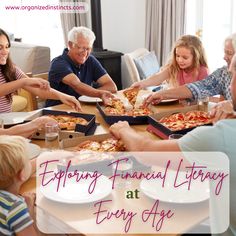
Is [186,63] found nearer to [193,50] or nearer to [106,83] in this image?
[193,50]

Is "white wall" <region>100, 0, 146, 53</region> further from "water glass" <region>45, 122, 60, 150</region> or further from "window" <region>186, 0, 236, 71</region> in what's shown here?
"water glass" <region>45, 122, 60, 150</region>

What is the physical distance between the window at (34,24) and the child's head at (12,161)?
4.90 meters

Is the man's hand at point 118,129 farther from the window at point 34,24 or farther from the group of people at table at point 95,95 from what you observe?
the window at point 34,24

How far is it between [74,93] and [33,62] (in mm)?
2073

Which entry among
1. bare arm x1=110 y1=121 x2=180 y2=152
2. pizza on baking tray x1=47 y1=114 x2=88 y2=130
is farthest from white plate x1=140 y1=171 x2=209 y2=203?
pizza on baking tray x1=47 y1=114 x2=88 y2=130

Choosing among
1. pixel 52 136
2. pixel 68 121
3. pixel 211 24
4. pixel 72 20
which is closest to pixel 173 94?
pixel 68 121

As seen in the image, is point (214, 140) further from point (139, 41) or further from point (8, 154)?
point (139, 41)

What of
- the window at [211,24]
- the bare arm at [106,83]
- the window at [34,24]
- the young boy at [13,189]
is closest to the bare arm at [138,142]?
the young boy at [13,189]

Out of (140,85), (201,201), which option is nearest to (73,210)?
(201,201)

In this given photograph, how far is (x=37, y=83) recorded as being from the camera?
7.82 feet

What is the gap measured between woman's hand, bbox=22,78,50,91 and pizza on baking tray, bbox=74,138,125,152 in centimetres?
86

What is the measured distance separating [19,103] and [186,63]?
2.09m

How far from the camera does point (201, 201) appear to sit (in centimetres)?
124

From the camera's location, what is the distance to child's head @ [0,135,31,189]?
121cm
